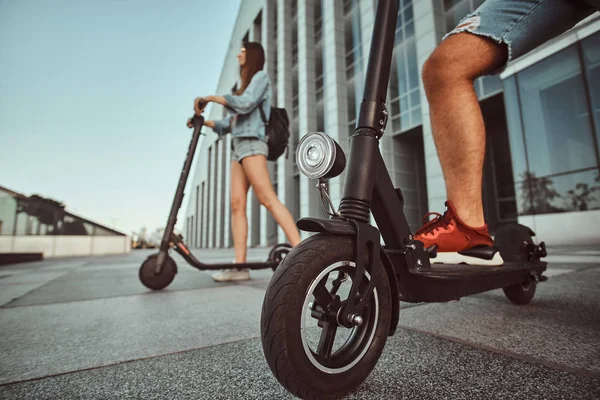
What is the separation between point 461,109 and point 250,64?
8.57ft

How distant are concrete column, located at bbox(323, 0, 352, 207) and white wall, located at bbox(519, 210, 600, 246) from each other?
8.07 m

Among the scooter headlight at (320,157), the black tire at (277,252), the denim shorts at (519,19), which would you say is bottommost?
the black tire at (277,252)

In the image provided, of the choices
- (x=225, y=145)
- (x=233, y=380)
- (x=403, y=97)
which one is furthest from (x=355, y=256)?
(x=225, y=145)

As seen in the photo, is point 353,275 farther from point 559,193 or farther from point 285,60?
point 285,60

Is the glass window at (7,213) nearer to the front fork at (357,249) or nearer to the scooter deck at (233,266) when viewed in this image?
the scooter deck at (233,266)

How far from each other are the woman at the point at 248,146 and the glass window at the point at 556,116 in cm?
821

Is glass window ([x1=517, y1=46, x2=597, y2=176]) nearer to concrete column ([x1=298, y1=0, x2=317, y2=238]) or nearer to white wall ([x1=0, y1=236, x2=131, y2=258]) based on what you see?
concrete column ([x1=298, y1=0, x2=317, y2=238])

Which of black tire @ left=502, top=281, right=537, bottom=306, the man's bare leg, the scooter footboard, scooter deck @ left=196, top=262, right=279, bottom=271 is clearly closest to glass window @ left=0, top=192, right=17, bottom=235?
scooter deck @ left=196, top=262, right=279, bottom=271

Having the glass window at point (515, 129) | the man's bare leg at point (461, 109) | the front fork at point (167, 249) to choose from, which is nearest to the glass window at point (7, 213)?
the front fork at point (167, 249)

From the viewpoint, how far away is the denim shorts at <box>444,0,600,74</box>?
1.26 metres

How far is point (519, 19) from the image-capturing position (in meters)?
1.26

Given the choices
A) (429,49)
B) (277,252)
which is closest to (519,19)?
(277,252)

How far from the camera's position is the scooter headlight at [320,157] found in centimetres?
85

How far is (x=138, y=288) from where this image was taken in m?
2.95
